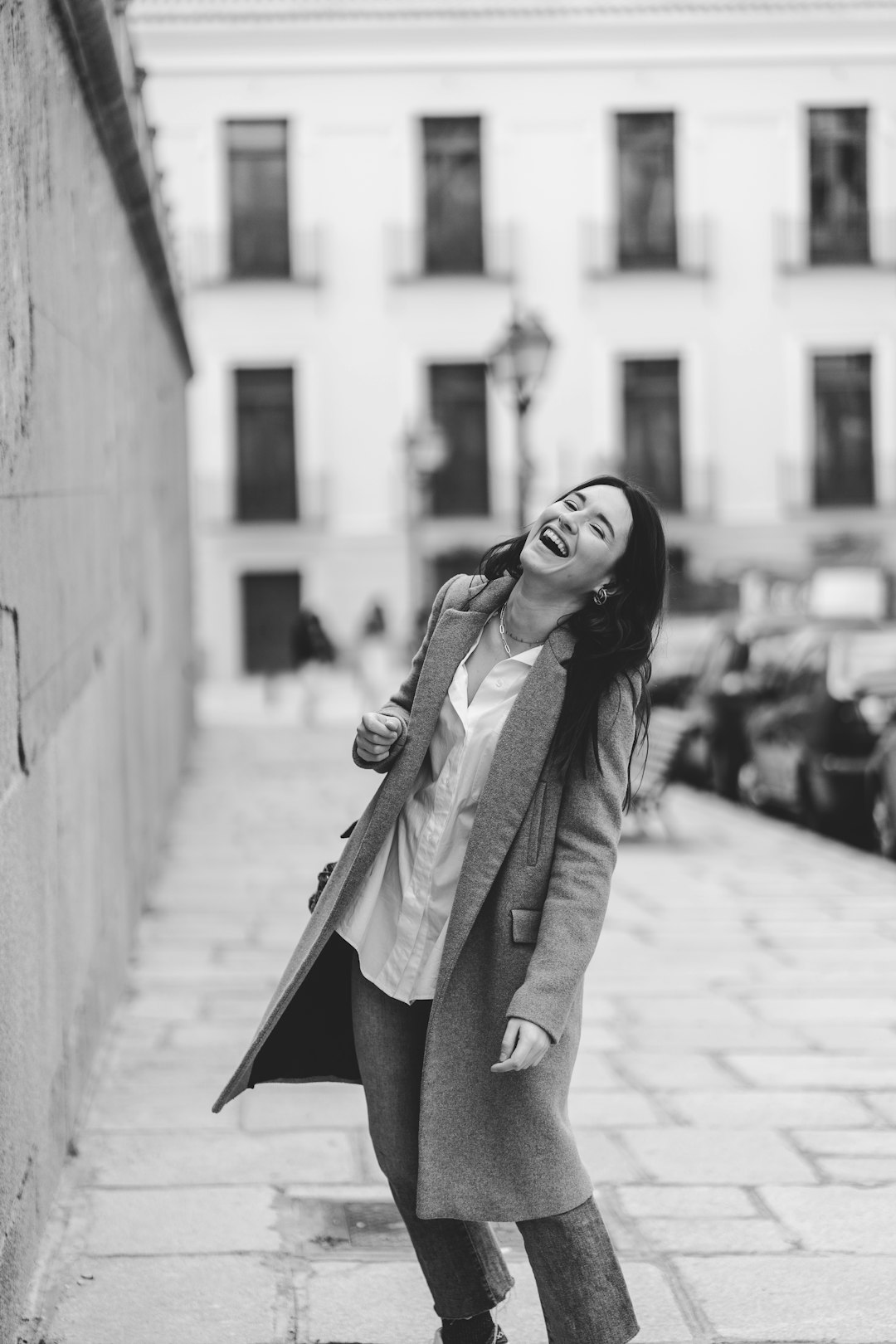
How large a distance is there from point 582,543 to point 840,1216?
82.4 inches

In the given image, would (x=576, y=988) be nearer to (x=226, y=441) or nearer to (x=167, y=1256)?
(x=167, y=1256)

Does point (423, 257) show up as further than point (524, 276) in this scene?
Yes

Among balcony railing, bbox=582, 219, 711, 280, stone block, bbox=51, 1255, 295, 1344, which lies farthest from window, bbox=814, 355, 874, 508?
stone block, bbox=51, 1255, 295, 1344

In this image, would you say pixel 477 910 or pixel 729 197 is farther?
pixel 729 197

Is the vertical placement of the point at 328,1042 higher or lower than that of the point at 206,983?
higher

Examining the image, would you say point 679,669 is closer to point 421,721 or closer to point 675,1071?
point 675,1071

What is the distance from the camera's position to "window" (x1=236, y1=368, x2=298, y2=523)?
33.2 metres

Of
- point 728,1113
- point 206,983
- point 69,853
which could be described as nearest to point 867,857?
point 206,983

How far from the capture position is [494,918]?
3.13 meters

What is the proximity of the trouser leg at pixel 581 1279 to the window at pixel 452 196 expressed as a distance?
103 feet

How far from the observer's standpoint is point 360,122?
33.1m

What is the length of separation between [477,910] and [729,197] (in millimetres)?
32124

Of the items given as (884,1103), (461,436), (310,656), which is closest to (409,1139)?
(884,1103)

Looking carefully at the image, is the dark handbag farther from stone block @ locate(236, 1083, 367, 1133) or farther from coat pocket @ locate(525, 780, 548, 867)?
stone block @ locate(236, 1083, 367, 1133)
